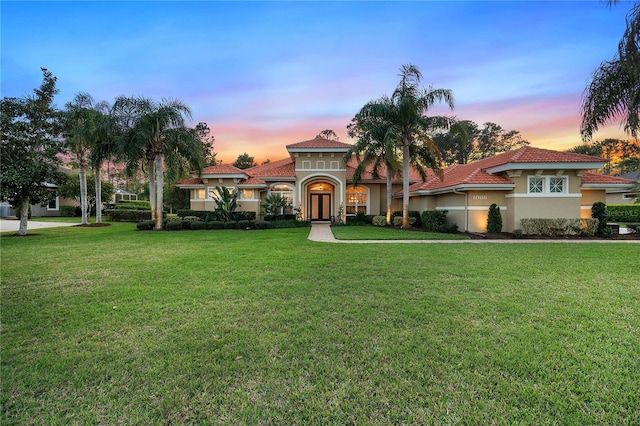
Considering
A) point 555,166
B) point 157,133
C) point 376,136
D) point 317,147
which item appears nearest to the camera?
point 555,166

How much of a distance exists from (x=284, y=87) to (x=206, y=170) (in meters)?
8.74

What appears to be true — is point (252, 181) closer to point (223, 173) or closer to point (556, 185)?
point (223, 173)

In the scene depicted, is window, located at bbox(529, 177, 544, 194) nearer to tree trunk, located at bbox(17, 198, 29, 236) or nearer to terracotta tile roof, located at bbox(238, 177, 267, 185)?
terracotta tile roof, located at bbox(238, 177, 267, 185)

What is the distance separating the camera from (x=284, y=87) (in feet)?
61.7

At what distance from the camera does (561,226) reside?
14.1 metres

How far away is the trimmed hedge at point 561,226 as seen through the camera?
14094 millimetres

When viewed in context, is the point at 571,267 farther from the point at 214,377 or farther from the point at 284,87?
the point at 284,87

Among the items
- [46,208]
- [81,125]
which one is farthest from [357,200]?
[46,208]

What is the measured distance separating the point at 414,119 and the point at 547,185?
788 centimetres

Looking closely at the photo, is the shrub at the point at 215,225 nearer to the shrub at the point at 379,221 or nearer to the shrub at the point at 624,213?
the shrub at the point at 379,221

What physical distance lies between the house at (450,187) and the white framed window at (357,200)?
0.27 ft

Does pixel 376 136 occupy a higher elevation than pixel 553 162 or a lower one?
higher

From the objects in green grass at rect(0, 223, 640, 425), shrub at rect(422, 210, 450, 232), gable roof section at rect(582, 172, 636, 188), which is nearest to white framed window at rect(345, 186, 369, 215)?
shrub at rect(422, 210, 450, 232)

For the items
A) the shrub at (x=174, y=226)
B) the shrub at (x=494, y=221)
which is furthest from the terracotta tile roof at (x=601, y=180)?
the shrub at (x=174, y=226)
